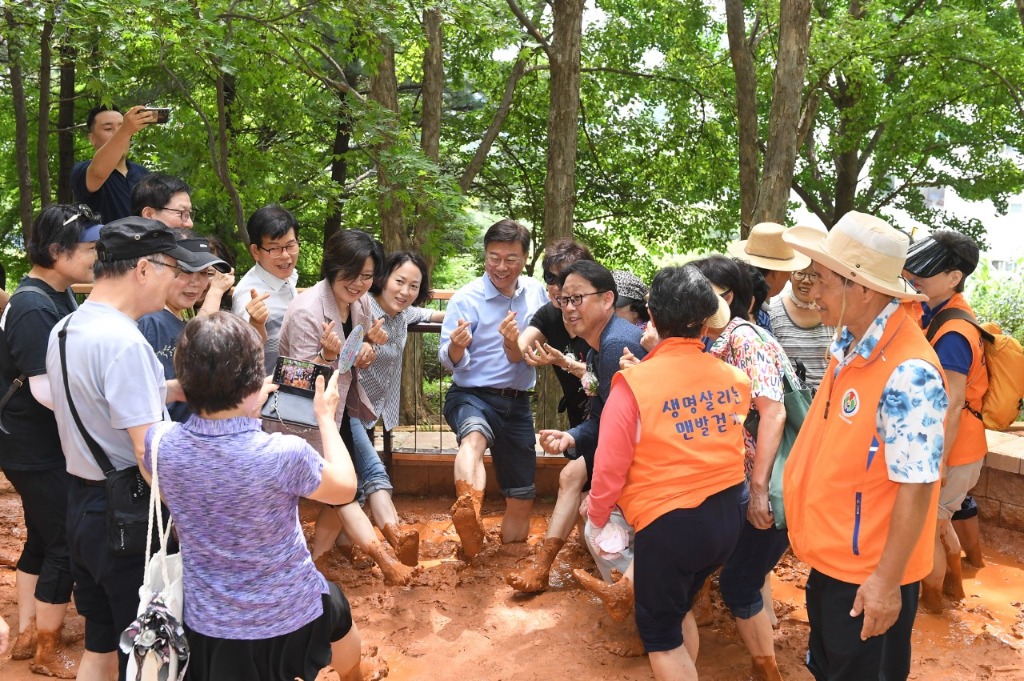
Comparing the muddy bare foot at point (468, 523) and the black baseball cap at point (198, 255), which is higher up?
the black baseball cap at point (198, 255)

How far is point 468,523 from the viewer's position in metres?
4.73

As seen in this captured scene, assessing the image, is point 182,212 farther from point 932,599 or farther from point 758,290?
point 932,599

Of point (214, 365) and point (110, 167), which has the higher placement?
point (110, 167)

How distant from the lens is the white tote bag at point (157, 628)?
8.46ft

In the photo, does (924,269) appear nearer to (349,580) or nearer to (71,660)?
(349,580)

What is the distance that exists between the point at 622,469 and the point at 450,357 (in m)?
2.02

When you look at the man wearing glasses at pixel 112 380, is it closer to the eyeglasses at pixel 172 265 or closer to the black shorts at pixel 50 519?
the eyeglasses at pixel 172 265

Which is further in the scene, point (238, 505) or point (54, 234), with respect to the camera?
point (54, 234)

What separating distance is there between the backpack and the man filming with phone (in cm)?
426

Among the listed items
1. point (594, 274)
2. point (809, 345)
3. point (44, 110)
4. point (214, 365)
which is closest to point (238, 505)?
point (214, 365)

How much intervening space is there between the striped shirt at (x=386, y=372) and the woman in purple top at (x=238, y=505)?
2174 millimetres

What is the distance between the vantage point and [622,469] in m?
3.31

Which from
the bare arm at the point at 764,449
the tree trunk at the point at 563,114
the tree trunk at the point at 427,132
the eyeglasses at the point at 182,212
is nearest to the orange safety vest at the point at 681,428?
the bare arm at the point at 764,449

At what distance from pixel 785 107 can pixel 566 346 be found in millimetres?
4570
